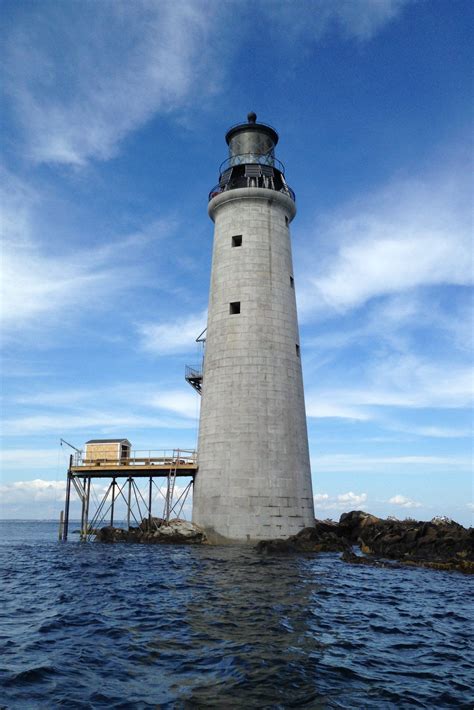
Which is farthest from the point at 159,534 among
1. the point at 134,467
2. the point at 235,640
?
the point at 235,640

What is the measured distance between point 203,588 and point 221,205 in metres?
23.4

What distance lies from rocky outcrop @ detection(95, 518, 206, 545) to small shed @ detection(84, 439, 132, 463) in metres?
4.31

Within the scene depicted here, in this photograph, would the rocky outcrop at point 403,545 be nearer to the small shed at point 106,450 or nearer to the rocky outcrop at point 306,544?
the rocky outcrop at point 306,544

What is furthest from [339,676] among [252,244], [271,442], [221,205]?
[221,205]

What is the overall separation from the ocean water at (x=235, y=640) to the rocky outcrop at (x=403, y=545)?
13.3ft

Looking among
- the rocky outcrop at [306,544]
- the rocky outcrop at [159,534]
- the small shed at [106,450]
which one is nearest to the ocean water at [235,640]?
the rocky outcrop at [306,544]

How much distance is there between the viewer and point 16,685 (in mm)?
8406

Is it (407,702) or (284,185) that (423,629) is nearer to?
(407,702)

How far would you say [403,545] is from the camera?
28.0m

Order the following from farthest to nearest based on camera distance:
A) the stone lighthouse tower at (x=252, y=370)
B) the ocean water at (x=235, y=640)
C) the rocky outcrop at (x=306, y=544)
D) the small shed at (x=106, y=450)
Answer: the small shed at (x=106, y=450), the stone lighthouse tower at (x=252, y=370), the rocky outcrop at (x=306, y=544), the ocean water at (x=235, y=640)

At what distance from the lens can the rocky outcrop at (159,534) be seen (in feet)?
92.7

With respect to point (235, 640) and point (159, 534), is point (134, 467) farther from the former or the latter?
point (235, 640)

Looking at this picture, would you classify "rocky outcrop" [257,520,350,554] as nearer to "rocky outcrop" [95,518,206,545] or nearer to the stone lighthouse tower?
the stone lighthouse tower

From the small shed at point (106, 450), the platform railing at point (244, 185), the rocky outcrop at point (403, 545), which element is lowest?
the rocky outcrop at point (403, 545)
